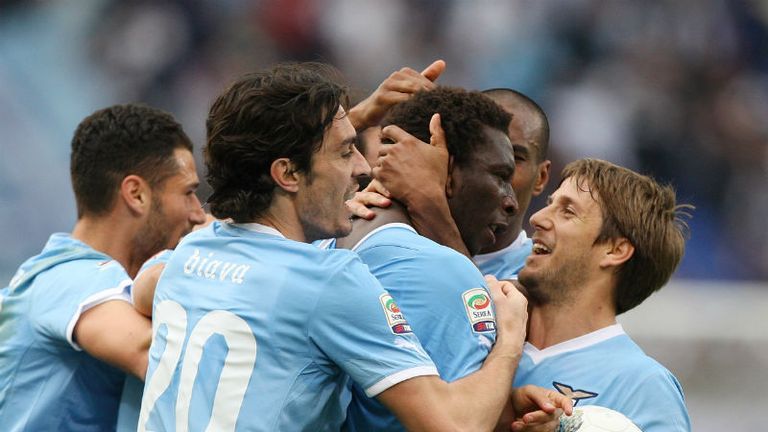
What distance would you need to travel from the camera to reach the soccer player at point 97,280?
14.5ft

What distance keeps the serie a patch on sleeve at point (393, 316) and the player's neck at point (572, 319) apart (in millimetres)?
1054

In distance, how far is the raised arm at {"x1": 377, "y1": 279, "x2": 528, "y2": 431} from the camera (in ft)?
11.0

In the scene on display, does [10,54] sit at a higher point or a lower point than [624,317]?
higher

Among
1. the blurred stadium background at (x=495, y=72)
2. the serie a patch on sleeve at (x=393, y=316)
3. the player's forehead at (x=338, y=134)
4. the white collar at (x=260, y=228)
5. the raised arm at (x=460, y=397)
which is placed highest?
the player's forehead at (x=338, y=134)

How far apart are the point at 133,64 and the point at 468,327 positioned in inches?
303

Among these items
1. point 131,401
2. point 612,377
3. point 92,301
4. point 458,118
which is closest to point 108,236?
point 92,301

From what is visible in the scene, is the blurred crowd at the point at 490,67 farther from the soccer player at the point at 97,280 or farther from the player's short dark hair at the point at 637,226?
the player's short dark hair at the point at 637,226

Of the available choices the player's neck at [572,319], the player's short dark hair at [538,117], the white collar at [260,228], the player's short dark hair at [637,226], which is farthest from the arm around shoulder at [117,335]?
the player's short dark hair at [538,117]

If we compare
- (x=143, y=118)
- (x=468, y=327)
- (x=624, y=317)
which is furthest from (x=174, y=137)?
(x=624, y=317)

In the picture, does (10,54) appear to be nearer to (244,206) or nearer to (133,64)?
(133,64)

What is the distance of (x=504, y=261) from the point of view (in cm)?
585

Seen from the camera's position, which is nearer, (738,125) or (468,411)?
(468,411)

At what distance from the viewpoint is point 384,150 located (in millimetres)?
4219

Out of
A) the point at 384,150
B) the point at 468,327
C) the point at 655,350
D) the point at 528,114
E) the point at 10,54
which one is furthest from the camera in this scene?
the point at 10,54
